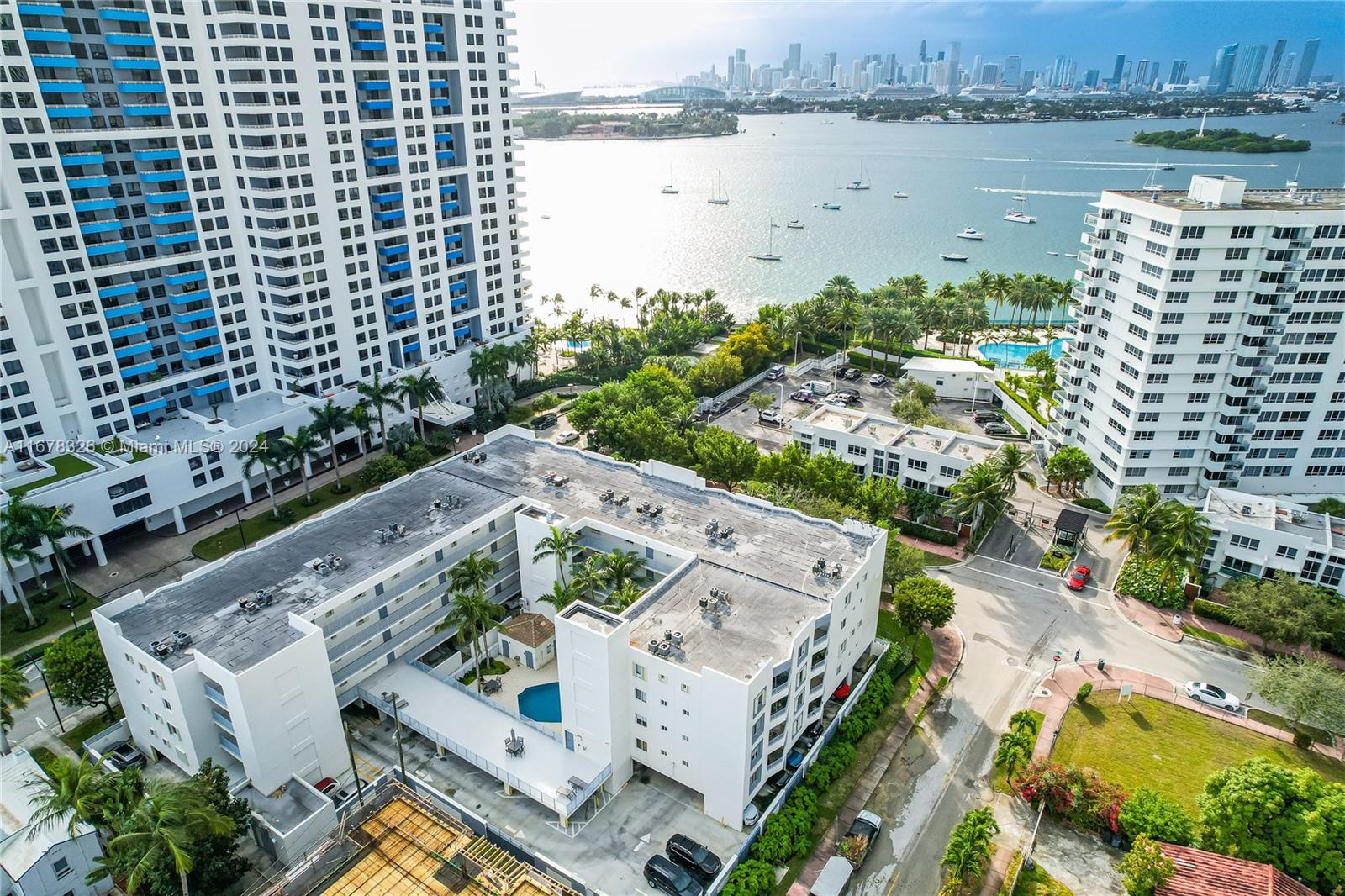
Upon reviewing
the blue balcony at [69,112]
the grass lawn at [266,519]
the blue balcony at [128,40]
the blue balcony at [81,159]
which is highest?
the blue balcony at [128,40]

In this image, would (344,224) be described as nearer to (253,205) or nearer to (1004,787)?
(253,205)

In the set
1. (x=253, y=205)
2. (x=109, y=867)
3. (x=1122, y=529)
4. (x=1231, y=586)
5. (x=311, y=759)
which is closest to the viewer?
(x=109, y=867)

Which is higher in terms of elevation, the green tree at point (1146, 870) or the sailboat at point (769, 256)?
the sailboat at point (769, 256)

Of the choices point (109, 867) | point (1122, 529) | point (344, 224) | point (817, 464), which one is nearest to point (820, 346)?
point (817, 464)

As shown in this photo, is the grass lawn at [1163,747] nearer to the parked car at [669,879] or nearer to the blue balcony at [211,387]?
the parked car at [669,879]

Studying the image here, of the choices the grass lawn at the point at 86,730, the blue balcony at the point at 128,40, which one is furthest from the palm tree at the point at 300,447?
the blue balcony at the point at 128,40

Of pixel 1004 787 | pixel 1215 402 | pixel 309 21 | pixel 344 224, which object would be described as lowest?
pixel 1004 787

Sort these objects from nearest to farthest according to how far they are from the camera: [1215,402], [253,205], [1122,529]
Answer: [1122,529], [1215,402], [253,205]

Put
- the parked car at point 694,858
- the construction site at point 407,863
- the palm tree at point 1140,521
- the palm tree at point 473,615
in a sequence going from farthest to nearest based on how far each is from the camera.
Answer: the palm tree at point 1140,521 → the palm tree at point 473,615 → the parked car at point 694,858 → the construction site at point 407,863
